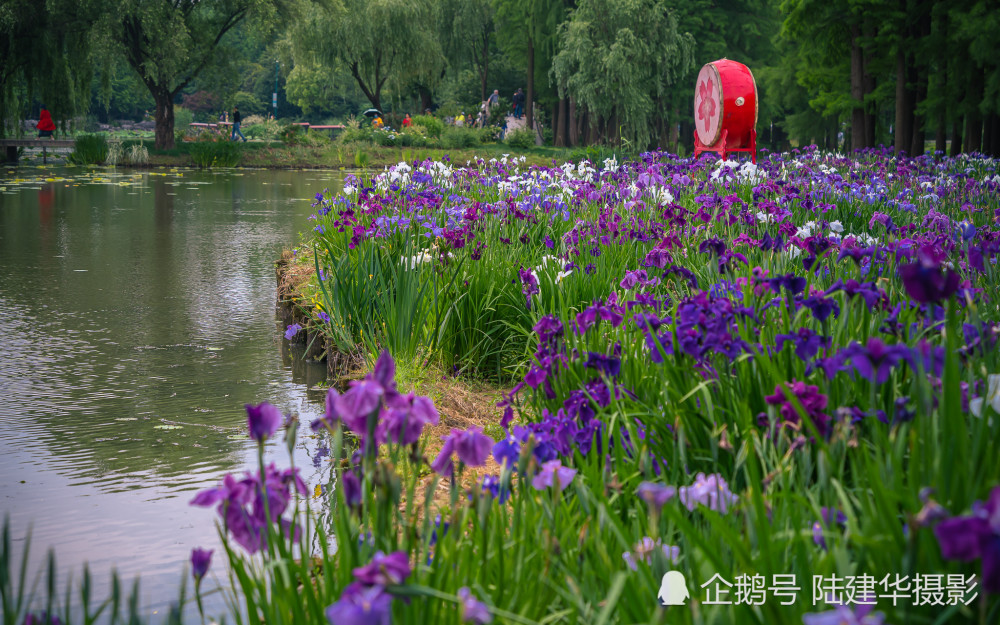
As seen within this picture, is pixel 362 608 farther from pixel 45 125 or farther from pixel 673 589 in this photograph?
pixel 45 125

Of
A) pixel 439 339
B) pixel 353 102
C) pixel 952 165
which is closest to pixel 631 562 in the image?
pixel 439 339

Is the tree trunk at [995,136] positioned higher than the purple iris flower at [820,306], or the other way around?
the tree trunk at [995,136]

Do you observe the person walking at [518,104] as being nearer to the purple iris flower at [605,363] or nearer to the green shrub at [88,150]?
the green shrub at [88,150]

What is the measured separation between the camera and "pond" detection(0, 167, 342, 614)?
9.69 feet

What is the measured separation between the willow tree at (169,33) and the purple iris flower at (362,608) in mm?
28470

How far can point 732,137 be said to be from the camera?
14930 millimetres

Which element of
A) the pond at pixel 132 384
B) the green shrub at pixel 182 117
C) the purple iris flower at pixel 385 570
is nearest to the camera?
the purple iris flower at pixel 385 570

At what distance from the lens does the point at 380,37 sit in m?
36.8

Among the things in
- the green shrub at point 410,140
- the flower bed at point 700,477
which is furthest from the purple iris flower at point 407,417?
the green shrub at point 410,140

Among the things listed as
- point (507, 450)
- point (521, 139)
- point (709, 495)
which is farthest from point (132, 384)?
point (521, 139)

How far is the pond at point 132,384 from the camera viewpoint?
295 centimetres

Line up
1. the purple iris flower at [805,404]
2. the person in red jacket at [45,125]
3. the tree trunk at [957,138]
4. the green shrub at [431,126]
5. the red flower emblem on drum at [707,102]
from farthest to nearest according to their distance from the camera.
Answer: the green shrub at [431,126] < the person in red jacket at [45,125] < the tree trunk at [957,138] < the red flower emblem on drum at [707,102] < the purple iris flower at [805,404]

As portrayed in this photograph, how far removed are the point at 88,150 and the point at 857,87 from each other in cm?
2124

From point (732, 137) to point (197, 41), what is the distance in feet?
69.8
